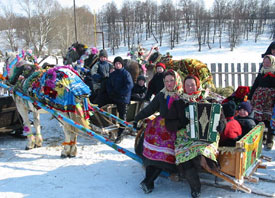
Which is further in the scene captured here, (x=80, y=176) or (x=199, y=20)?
(x=199, y=20)

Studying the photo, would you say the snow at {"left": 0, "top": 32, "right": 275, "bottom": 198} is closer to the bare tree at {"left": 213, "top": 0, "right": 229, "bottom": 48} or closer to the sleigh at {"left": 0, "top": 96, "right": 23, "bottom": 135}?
the sleigh at {"left": 0, "top": 96, "right": 23, "bottom": 135}

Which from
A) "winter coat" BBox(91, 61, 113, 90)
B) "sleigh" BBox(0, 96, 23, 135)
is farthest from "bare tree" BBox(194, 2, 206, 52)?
"sleigh" BBox(0, 96, 23, 135)

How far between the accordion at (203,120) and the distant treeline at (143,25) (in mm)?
29811

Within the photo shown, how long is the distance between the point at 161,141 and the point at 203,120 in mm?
582

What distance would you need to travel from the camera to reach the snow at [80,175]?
352 centimetres

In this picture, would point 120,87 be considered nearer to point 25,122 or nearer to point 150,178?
point 25,122

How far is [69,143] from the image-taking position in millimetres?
4777

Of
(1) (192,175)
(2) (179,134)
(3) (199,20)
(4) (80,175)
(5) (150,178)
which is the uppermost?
(3) (199,20)

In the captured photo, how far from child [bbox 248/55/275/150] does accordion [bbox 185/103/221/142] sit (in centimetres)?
205

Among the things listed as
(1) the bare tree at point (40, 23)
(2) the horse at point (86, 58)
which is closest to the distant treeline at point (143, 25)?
(1) the bare tree at point (40, 23)

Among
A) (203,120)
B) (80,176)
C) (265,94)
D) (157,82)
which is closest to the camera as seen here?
(203,120)

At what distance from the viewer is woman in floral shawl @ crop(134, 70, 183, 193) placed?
331 cm

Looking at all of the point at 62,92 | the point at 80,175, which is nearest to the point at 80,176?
the point at 80,175

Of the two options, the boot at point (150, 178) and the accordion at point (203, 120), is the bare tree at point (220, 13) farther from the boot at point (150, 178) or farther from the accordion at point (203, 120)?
the boot at point (150, 178)
